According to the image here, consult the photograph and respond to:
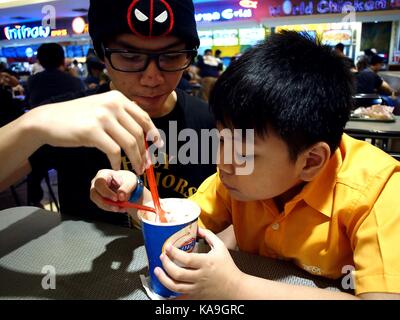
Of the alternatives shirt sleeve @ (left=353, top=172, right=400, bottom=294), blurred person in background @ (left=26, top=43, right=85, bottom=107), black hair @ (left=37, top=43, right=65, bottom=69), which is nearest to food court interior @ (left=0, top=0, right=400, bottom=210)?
blurred person in background @ (left=26, top=43, right=85, bottom=107)

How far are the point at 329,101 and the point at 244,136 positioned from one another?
0.21 m

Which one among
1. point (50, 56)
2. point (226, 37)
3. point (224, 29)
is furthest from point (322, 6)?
point (50, 56)

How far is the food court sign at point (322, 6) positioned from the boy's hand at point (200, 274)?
6674mm

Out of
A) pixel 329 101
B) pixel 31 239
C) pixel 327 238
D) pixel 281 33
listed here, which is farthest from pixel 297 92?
pixel 31 239

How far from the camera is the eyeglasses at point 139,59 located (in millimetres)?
1101

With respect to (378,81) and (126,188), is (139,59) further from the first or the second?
(378,81)

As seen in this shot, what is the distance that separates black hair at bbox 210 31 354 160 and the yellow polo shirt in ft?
0.33

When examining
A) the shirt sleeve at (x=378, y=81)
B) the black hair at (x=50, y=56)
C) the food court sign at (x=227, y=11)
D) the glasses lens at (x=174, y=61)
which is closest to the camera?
the glasses lens at (x=174, y=61)

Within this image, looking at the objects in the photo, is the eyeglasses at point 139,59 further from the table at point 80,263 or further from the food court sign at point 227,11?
the food court sign at point 227,11

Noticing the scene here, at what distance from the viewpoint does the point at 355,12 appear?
623 centimetres

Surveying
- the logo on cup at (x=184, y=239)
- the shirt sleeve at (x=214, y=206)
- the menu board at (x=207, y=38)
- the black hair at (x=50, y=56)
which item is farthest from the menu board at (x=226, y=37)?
the logo on cup at (x=184, y=239)

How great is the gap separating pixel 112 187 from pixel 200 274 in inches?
15.0

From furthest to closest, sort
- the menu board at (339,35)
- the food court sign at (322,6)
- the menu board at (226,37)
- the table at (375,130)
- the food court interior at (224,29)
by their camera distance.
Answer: the menu board at (226,37) < the menu board at (339,35) < the food court sign at (322,6) < the food court interior at (224,29) < the table at (375,130)
